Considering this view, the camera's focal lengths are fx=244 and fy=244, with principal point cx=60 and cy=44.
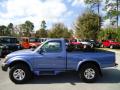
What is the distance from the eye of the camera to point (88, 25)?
55125 mm

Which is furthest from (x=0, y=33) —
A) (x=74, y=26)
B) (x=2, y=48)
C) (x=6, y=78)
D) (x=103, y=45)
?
(x=6, y=78)

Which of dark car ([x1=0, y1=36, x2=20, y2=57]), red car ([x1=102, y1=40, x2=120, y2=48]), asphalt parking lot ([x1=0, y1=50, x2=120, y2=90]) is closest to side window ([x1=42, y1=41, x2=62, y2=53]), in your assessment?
asphalt parking lot ([x1=0, y1=50, x2=120, y2=90])

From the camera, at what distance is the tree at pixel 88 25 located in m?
55.2

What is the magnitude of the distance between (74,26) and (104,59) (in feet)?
170

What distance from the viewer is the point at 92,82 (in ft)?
33.1

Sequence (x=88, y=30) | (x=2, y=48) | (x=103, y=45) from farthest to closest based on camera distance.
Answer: (x=88, y=30), (x=103, y=45), (x=2, y=48)

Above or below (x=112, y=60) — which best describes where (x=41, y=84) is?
below

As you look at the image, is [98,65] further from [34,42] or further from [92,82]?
[34,42]

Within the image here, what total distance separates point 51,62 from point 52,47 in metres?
0.64

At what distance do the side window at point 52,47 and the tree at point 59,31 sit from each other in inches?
2663

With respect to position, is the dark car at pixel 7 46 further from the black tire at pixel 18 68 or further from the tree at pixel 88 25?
the tree at pixel 88 25

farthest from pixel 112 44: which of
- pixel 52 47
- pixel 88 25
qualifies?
pixel 52 47

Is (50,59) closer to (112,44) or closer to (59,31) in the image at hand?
(112,44)

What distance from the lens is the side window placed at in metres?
10.1
